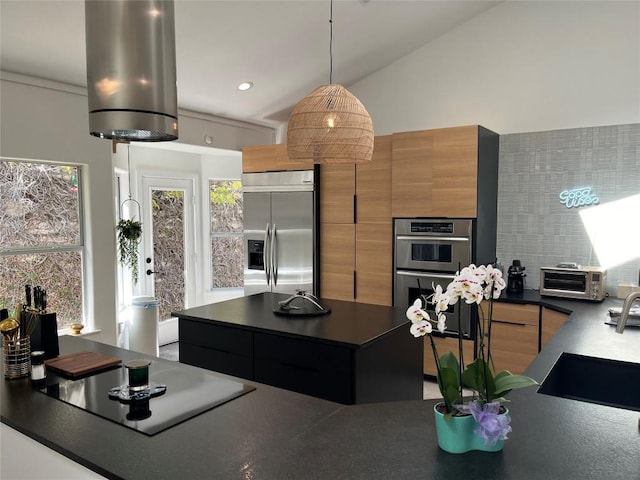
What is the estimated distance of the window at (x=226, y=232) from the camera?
6.25 m

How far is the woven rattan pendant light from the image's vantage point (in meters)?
2.70

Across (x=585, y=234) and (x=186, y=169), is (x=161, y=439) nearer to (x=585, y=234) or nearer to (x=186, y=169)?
(x=585, y=234)

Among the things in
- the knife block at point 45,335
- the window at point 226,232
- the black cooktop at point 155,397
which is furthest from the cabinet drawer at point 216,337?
the window at point 226,232

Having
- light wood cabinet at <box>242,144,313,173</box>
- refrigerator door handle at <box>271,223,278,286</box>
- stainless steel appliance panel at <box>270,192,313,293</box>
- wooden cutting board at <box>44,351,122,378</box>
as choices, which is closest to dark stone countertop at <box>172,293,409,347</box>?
wooden cutting board at <box>44,351,122,378</box>

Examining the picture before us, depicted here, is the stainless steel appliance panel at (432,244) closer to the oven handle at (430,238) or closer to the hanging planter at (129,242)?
the oven handle at (430,238)

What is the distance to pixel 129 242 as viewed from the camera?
5.14 meters

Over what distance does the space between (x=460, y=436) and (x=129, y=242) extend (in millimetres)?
4579

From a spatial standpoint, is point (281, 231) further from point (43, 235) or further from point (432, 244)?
point (43, 235)

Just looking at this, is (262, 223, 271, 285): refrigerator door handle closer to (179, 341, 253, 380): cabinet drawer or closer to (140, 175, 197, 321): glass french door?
(140, 175, 197, 321): glass french door

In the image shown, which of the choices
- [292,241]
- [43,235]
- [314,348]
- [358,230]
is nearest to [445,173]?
[358,230]

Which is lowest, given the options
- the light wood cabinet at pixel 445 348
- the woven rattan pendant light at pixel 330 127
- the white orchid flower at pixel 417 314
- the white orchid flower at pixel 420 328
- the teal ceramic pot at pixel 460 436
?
the light wood cabinet at pixel 445 348

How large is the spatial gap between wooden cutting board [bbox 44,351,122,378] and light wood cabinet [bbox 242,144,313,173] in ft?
10.5

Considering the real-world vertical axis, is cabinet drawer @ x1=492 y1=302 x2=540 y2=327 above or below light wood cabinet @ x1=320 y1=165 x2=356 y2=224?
below

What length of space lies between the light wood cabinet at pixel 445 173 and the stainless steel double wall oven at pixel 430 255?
0.10 metres
